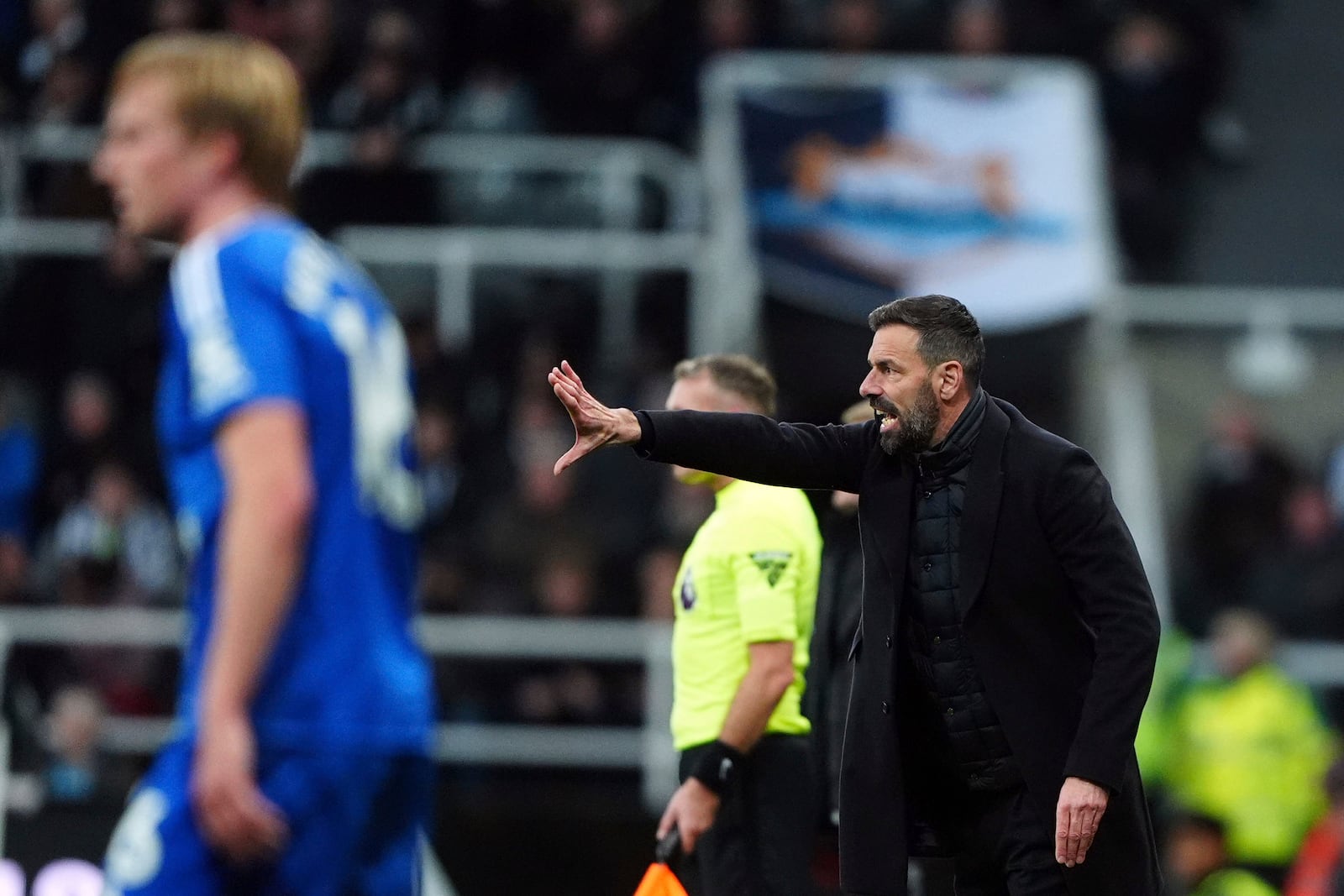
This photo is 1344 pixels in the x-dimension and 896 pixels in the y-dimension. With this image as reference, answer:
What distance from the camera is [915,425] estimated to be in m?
5.19

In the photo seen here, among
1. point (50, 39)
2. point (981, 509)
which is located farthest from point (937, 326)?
point (50, 39)

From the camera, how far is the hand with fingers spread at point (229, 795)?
3.10 metres

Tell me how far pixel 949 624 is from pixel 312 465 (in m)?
2.29

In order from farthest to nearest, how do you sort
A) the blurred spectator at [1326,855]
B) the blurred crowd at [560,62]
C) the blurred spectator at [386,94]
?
the blurred crowd at [560,62] < the blurred spectator at [386,94] < the blurred spectator at [1326,855]

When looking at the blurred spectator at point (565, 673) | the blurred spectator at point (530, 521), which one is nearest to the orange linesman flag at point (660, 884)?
the blurred spectator at point (565, 673)

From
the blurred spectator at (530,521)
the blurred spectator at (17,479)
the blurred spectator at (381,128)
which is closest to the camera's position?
the blurred spectator at (530,521)

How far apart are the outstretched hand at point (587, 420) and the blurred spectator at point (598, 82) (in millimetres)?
9235

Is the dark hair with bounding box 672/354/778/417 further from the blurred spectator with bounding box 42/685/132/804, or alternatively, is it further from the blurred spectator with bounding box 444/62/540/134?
the blurred spectator with bounding box 444/62/540/134

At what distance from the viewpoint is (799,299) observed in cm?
1231

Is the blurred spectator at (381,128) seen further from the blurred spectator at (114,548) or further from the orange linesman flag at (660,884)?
the orange linesman flag at (660,884)

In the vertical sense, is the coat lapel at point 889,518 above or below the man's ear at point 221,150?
below

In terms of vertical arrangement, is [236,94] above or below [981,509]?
above

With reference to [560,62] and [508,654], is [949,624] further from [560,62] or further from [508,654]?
[560,62]

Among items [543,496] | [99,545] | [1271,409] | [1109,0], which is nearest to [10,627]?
[99,545]
